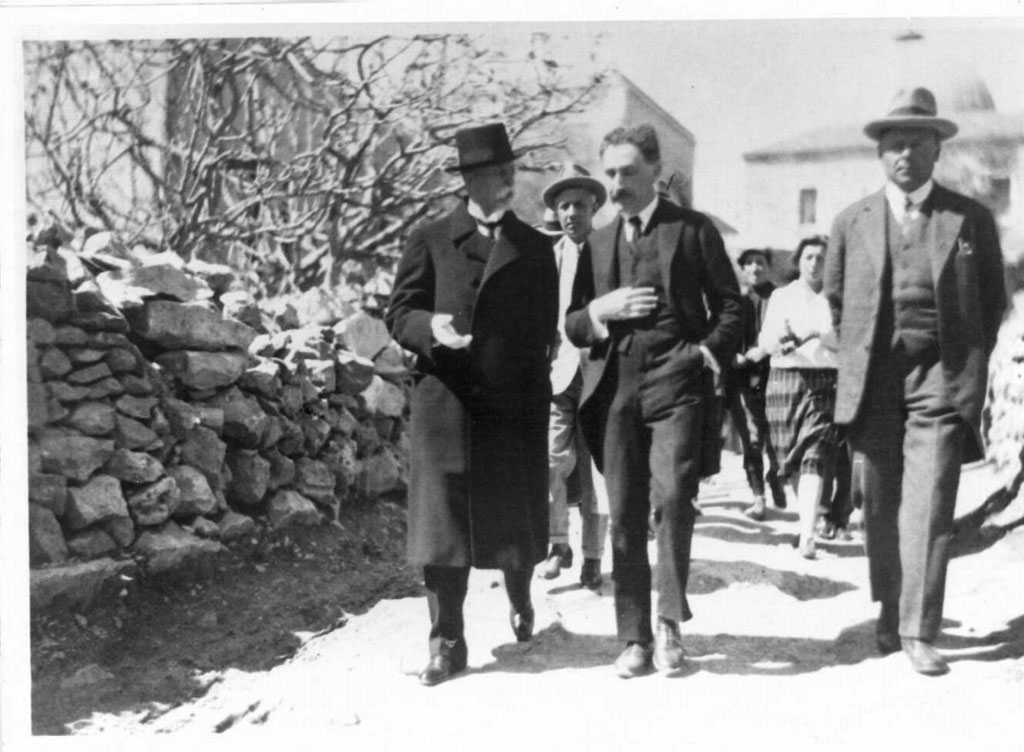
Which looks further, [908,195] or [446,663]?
[446,663]

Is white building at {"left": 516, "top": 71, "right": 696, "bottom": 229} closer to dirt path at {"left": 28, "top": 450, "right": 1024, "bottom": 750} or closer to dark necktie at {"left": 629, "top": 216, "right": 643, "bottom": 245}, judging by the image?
dark necktie at {"left": 629, "top": 216, "right": 643, "bottom": 245}

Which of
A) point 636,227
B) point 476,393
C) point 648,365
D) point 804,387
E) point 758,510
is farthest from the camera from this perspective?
point 758,510

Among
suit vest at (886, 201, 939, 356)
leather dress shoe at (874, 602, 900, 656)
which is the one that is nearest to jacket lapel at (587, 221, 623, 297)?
suit vest at (886, 201, 939, 356)

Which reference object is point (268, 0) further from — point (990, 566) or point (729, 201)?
point (990, 566)

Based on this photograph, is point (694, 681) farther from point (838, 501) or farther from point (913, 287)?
point (913, 287)

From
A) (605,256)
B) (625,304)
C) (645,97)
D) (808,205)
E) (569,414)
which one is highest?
(645,97)

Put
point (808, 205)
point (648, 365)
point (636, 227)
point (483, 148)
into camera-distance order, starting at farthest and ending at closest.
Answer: point (808, 205)
point (483, 148)
point (636, 227)
point (648, 365)

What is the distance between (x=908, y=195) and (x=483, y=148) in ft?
5.64

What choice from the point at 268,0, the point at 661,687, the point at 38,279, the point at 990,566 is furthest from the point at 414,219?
the point at 990,566

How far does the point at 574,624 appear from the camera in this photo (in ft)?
16.0

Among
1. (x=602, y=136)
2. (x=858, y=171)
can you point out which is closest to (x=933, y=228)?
(x=858, y=171)

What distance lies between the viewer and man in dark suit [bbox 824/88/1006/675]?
450 cm

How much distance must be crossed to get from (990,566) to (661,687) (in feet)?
4.94

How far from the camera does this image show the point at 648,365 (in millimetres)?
4488
